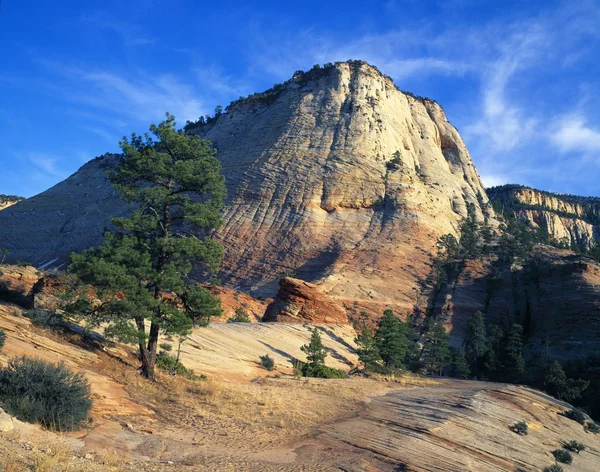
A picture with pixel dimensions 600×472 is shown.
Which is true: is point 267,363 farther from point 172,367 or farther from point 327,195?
point 327,195

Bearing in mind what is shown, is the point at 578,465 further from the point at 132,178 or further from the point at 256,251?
the point at 256,251

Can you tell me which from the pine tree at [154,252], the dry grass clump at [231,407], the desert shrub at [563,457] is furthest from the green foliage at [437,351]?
the pine tree at [154,252]

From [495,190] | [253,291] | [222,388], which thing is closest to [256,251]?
[253,291]

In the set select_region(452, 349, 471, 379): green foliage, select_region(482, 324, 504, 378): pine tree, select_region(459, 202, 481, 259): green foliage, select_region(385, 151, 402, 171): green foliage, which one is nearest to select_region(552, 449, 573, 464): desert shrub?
select_region(452, 349, 471, 379): green foliage

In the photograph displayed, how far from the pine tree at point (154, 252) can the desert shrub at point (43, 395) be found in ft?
13.5

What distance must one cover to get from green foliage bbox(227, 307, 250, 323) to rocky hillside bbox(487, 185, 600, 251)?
10130 cm

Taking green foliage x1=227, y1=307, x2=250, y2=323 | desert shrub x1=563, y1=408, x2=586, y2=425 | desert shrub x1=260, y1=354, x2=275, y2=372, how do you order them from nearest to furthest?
desert shrub x1=563, y1=408, x2=586, y2=425 → desert shrub x1=260, y1=354, x2=275, y2=372 → green foliage x1=227, y1=307, x2=250, y2=323

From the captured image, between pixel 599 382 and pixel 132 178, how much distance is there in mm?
37744

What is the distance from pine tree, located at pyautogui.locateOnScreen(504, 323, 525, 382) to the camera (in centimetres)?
3981

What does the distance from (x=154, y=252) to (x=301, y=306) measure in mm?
Answer: 23752

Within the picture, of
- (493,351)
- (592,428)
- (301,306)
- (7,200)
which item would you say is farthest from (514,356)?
(7,200)

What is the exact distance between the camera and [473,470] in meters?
10.3

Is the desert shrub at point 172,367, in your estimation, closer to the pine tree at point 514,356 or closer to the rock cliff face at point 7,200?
the pine tree at point 514,356

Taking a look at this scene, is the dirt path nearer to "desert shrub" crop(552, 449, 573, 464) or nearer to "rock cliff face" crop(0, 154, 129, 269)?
"desert shrub" crop(552, 449, 573, 464)
